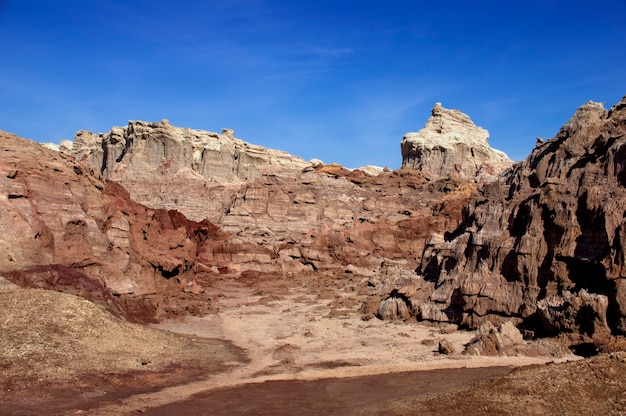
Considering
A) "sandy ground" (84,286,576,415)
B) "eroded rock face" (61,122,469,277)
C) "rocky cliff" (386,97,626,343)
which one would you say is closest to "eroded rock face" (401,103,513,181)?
"eroded rock face" (61,122,469,277)

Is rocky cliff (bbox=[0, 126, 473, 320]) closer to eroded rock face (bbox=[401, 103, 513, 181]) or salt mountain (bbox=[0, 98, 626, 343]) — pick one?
salt mountain (bbox=[0, 98, 626, 343])

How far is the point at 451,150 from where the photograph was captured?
106250 millimetres

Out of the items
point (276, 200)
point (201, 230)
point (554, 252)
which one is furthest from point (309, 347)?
point (276, 200)

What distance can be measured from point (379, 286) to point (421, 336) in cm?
1938

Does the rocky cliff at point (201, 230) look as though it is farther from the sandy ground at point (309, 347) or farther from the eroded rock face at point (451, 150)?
the eroded rock face at point (451, 150)

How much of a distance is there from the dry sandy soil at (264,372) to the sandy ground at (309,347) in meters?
0.10

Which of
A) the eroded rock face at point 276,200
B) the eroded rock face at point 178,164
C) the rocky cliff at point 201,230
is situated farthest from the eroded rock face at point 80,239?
Answer: the eroded rock face at point 178,164

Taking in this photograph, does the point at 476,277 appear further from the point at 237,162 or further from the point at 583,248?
the point at 237,162

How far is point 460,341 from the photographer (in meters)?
31.6

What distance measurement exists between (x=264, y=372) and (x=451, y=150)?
286 ft

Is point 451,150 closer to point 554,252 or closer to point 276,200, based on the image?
point 276,200

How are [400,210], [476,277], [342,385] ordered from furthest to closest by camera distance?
[400,210]
[476,277]
[342,385]

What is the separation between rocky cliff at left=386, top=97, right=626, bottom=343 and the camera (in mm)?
28578

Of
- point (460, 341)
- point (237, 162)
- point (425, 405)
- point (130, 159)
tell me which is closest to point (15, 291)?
point (425, 405)
